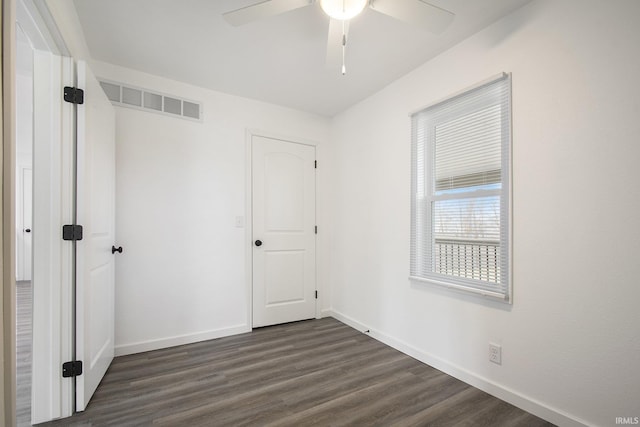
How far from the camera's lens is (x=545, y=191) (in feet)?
5.60

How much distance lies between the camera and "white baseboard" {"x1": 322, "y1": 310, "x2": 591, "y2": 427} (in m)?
1.62

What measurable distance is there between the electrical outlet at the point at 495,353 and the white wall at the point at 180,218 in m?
2.29

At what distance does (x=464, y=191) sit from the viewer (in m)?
2.16

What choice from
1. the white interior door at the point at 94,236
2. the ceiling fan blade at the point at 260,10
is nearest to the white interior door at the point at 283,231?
the white interior door at the point at 94,236

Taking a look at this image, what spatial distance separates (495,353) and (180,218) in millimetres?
2859

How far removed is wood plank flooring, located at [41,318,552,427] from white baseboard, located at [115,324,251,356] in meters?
0.08

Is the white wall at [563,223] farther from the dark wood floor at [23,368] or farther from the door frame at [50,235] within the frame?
the dark wood floor at [23,368]

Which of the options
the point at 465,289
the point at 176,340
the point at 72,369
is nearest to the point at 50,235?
the point at 72,369

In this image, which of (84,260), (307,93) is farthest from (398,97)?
(84,260)

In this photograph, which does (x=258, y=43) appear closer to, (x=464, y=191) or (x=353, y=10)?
(x=353, y=10)

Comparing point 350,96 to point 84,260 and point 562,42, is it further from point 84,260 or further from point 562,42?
point 84,260

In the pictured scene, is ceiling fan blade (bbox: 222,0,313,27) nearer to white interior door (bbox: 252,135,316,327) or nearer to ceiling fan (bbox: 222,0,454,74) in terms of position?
ceiling fan (bbox: 222,0,454,74)

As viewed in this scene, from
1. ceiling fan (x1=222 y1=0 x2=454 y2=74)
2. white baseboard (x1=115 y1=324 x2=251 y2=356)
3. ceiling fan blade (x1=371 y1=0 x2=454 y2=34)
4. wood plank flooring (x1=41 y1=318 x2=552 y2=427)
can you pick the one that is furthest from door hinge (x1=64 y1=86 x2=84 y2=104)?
white baseboard (x1=115 y1=324 x2=251 y2=356)

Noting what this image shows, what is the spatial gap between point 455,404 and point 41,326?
257 cm
